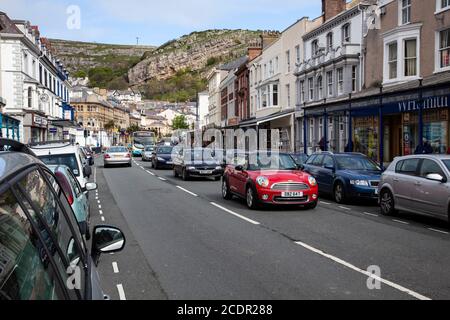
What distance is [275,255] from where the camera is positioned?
25.5 ft

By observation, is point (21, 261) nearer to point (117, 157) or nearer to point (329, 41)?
point (117, 157)

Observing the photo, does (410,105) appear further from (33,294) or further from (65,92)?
(65,92)

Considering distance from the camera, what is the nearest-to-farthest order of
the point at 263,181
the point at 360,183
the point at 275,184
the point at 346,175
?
the point at 275,184, the point at 263,181, the point at 360,183, the point at 346,175

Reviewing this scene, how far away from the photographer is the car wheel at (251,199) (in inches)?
515

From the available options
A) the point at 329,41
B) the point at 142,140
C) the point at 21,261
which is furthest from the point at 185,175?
the point at 142,140

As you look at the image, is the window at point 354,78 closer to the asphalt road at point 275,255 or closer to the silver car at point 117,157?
the silver car at point 117,157

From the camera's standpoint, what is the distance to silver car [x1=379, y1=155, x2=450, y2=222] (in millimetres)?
10367

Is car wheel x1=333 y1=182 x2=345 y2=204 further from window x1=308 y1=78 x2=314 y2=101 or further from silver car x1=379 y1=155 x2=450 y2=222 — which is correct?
window x1=308 y1=78 x2=314 y2=101

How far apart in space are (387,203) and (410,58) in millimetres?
15815

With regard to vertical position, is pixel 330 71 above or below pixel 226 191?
above

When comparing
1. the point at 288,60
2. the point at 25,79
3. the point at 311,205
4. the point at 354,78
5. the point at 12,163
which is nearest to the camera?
the point at 12,163

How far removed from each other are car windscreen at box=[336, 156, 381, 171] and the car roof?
14130 millimetres

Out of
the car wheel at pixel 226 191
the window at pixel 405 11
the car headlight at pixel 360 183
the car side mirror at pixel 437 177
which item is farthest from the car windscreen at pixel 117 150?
the car side mirror at pixel 437 177

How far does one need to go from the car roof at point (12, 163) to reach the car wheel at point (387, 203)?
10.8m
